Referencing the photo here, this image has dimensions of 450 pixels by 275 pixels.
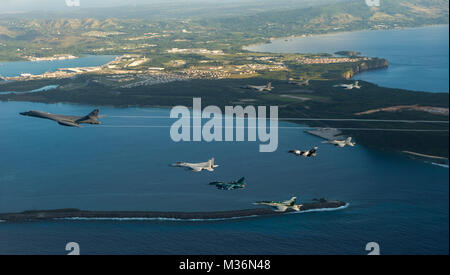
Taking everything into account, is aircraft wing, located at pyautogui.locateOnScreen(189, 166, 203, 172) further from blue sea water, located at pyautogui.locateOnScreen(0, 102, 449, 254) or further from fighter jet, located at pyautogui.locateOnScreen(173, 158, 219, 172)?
blue sea water, located at pyautogui.locateOnScreen(0, 102, 449, 254)

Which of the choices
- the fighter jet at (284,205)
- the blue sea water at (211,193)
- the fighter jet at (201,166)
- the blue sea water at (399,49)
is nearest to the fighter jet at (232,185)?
the blue sea water at (211,193)

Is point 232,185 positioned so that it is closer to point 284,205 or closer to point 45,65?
point 284,205

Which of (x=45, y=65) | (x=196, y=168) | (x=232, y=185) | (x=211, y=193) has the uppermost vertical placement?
(x=45, y=65)

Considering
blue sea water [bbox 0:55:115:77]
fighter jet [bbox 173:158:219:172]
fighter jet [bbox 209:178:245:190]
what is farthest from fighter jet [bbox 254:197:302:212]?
blue sea water [bbox 0:55:115:77]

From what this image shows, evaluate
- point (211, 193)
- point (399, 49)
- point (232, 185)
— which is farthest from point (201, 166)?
point (399, 49)

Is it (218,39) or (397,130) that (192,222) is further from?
(218,39)

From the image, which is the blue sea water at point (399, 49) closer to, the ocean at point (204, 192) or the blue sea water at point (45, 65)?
the ocean at point (204, 192)
